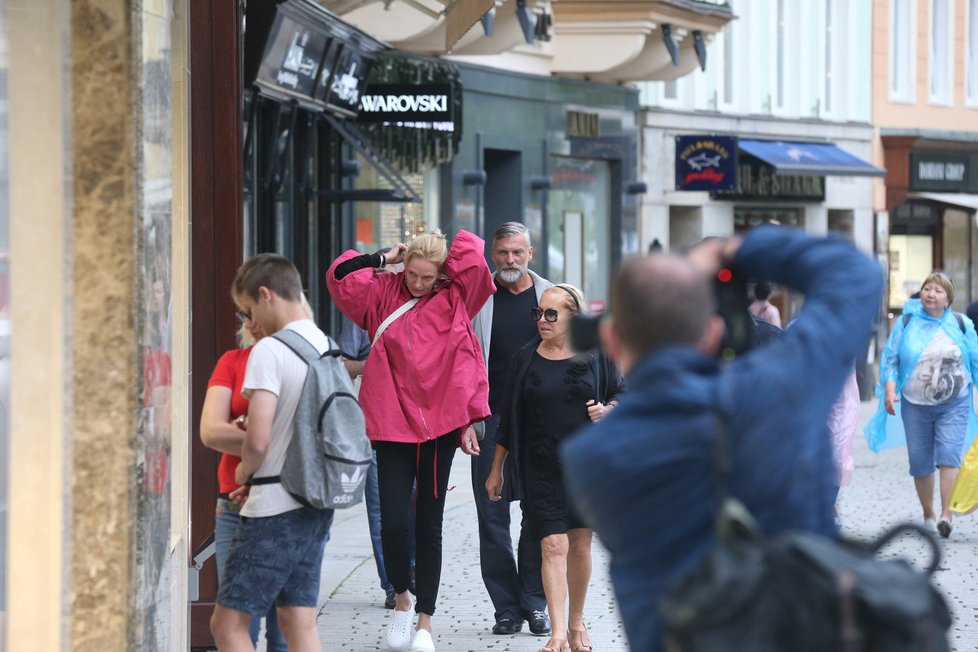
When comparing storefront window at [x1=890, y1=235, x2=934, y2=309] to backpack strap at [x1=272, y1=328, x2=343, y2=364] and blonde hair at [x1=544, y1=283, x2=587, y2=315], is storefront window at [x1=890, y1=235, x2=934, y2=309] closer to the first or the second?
blonde hair at [x1=544, y1=283, x2=587, y2=315]

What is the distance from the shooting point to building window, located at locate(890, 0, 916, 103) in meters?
31.0

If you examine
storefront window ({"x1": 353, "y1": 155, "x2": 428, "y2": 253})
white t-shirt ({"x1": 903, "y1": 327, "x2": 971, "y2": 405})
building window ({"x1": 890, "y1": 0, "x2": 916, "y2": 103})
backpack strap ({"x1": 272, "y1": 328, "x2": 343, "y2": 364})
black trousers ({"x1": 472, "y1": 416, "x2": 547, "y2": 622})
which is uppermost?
building window ({"x1": 890, "y1": 0, "x2": 916, "y2": 103})

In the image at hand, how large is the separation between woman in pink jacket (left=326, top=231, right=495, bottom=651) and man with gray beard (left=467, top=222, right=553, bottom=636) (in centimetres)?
48

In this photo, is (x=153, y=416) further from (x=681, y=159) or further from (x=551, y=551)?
(x=681, y=159)

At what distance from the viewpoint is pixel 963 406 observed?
11.4 metres

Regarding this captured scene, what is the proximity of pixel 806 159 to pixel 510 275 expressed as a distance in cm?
1913

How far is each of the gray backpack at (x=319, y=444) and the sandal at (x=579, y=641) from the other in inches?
87.4

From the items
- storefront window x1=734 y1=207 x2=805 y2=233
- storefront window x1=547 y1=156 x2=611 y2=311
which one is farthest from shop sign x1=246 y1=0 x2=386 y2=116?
storefront window x1=734 y1=207 x2=805 y2=233

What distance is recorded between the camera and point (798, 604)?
2854mm

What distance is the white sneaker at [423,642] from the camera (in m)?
7.41

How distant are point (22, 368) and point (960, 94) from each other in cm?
2921

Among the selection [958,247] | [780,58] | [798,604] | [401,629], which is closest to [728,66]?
[780,58]

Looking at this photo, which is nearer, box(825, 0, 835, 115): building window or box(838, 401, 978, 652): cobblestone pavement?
box(838, 401, 978, 652): cobblestone pavement

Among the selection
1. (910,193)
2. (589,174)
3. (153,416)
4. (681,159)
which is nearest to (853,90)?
(910,193)
